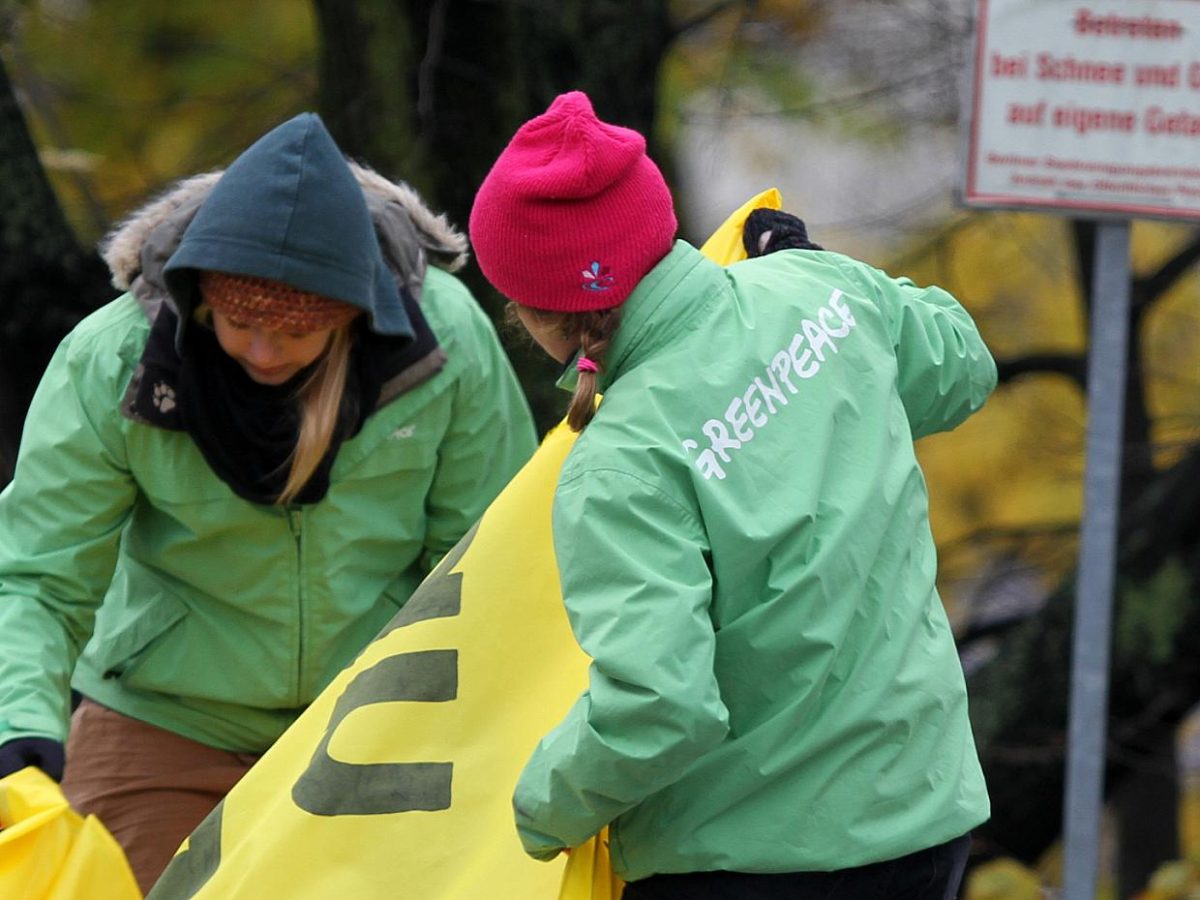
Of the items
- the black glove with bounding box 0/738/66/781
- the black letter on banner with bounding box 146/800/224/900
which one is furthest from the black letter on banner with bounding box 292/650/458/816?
the black glove with bounding box 0/738/66/781

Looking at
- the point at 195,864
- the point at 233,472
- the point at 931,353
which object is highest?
the point at 931,353

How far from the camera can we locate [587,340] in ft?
7.76

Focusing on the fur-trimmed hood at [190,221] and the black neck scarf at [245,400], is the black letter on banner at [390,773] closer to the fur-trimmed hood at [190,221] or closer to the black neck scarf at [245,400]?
the black neck scarf at [245,400]

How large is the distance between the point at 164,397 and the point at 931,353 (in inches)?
50.6

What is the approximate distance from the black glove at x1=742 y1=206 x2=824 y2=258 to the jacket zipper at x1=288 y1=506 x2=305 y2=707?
0.94 m

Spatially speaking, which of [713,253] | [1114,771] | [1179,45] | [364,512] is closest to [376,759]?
[364,512]

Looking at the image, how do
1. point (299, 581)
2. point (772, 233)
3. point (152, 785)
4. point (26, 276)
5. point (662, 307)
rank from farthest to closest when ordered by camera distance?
point (26, 276) → point (152, 785) → point (299, 581) → point (772, 233) → point (662, 307)

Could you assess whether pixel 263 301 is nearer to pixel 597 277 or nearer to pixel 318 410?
pixel 318 410

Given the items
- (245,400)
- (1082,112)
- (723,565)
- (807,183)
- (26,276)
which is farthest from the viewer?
(807,183)

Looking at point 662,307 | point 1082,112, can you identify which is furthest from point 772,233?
point 1082,112

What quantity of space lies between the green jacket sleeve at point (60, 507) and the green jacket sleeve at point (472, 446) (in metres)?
0.60

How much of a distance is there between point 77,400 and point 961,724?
160cm

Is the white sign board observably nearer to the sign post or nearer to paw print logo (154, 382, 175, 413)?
the sign post

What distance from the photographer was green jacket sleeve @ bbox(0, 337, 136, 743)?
3.04 m
